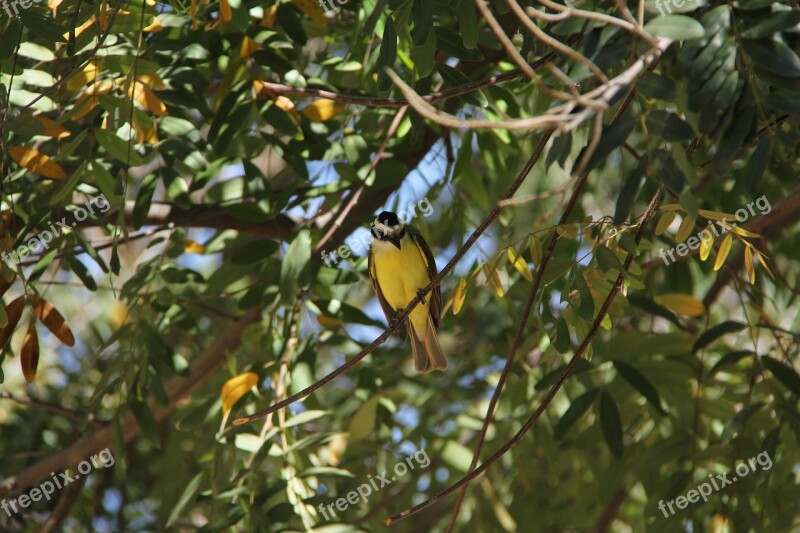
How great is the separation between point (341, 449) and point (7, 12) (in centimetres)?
270

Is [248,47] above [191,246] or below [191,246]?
above

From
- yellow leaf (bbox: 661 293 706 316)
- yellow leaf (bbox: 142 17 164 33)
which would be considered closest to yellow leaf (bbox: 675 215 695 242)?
yellow leaf (bbox: 661 293 706 316)

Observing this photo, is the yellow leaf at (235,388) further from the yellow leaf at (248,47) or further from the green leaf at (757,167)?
the green leaf at (757,167)

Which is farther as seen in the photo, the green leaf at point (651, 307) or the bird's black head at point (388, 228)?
the bird's black head at point (388, 228)

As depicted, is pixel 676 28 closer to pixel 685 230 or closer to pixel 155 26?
pixel 685 230

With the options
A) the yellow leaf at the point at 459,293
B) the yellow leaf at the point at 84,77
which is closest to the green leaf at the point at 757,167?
the yellow leaf at the point at 459,293

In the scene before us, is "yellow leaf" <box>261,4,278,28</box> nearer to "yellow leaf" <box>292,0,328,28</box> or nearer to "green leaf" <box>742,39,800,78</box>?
"yellow leaf" <box>292,0,328,28</box>

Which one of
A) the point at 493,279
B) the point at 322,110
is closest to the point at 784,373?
the point at 493,279

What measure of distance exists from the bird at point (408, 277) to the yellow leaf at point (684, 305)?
1134 millimetres

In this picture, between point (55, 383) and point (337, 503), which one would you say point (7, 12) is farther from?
point (55, 383)

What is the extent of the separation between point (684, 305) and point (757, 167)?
2.16 meters

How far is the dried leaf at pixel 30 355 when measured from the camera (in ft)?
10.5

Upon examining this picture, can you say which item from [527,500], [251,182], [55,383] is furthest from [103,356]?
[527,500]

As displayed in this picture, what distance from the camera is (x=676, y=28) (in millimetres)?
1979
